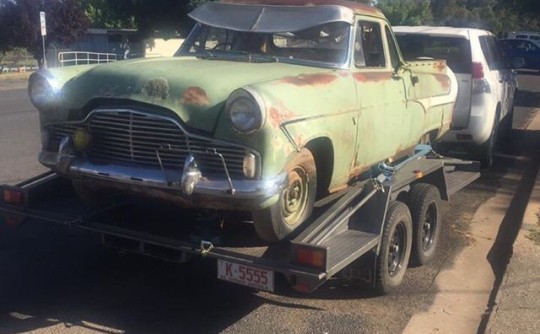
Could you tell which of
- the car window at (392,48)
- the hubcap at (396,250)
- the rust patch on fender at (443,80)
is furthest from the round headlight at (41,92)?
the rust patch on fender at (443,80)

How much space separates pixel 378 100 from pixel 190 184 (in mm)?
2056

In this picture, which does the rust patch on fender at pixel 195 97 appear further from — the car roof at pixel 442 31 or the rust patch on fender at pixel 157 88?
the car roof at pixel 442 31

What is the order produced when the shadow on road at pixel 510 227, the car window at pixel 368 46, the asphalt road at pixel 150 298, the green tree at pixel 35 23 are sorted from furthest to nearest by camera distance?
the green tree at pixel 35 23 → the shadow on road at pixel 510 227 → the car window at pixel 368 46 → the asphalt road at pixel 150 298

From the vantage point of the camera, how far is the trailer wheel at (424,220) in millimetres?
6398

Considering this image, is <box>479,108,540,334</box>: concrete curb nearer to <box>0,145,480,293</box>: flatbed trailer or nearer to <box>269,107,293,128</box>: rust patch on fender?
<box>0,145,480,293</box>: flatbed trailer

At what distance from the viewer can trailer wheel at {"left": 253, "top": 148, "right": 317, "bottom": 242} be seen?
482 cm

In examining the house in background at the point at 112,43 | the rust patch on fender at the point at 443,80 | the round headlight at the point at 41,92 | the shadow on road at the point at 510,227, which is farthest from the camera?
the house in background at the point at 112,43

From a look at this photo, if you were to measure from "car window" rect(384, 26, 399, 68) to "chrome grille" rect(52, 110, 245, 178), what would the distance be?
2568 mm

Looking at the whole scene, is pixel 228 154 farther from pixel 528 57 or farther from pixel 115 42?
pixel 115 42

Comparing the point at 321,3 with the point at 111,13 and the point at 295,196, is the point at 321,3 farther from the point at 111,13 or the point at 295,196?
the point at 111,13

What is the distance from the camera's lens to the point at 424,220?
6594mm

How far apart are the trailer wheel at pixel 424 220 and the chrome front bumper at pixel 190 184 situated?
2.02 meters

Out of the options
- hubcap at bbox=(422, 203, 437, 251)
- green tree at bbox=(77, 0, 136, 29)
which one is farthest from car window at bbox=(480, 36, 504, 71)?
green tree at bbox=(77, 0, 136, 29)

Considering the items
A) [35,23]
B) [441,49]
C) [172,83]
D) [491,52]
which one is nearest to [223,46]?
[172,83]
